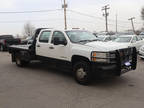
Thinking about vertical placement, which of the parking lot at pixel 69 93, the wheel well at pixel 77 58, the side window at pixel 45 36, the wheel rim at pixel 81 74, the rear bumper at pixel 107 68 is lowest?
the parking lot at pixel 69 93

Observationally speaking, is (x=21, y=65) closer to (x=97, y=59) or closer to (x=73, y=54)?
(x=73, y=54)

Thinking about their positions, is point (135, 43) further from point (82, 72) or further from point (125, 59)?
point (82, 72)

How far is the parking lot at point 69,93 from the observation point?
3.65m

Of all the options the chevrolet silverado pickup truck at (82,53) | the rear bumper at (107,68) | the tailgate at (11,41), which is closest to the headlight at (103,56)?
the chevrolet silverado pickup truck at (82,53)

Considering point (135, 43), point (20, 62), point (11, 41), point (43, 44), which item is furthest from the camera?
point (11, 41)

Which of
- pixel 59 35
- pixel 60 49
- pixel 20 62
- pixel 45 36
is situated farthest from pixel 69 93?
pixel 20 62

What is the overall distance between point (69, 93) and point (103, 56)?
58.4 inches

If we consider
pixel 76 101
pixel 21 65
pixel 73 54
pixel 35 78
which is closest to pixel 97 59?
pixel 73 54

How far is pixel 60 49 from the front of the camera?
5.59 metres

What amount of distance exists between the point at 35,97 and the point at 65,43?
2.18 meters

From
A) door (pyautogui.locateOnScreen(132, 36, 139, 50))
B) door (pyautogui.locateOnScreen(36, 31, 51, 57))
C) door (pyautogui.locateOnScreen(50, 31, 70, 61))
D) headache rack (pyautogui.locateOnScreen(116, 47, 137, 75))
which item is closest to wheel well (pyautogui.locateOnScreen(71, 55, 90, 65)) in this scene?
door (pyautogui.locateOnScreen(50, 31, 70, 61))

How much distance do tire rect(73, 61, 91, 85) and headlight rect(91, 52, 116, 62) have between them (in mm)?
426

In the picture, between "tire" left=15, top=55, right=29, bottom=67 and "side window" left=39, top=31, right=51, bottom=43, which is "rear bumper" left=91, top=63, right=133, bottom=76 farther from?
"tire" left=15, top=55, right=29, bottom=67

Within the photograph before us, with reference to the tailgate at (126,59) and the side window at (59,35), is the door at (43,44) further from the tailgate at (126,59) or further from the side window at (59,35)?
the tailgate at (126,59)
